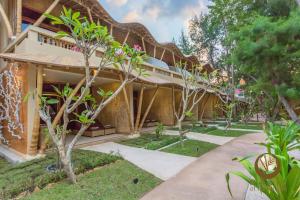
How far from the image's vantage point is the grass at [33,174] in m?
4.21

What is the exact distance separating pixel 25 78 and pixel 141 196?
18.6ft

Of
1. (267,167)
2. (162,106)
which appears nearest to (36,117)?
(267,167)

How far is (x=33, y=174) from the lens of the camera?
496cm

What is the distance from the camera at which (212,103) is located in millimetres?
25453

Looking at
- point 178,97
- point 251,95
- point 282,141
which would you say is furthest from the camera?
point 251,95

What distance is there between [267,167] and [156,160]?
4.17m

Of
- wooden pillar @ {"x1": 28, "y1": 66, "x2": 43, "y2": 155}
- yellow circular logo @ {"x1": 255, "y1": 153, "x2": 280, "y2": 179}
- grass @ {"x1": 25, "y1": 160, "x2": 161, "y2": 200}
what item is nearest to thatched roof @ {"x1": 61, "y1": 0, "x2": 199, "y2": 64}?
wooden pillar @ {"x1": 28, "y1": 66, "x2": 43, "y2": 155}

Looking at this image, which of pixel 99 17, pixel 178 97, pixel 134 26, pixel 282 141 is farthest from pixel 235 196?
pixel 178 97

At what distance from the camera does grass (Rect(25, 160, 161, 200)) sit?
3.96 metres

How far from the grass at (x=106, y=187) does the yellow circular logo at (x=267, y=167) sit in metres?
2.45

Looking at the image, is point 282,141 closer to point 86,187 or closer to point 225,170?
point 225,170

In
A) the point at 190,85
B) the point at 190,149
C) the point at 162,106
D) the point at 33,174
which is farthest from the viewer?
the point at 162,106

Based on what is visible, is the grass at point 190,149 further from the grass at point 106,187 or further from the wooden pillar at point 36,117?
the wooden pillar at point 36,117

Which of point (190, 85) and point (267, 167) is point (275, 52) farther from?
point (267, 167)
